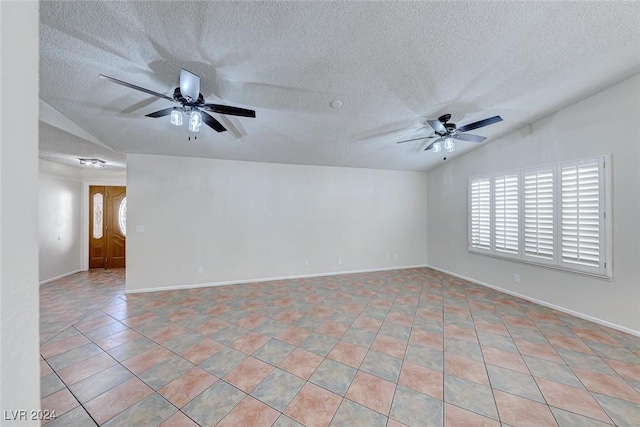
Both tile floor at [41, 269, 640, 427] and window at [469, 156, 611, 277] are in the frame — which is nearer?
tile floor at [41, 269, 640, 427]

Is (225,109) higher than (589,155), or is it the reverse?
(225,109)

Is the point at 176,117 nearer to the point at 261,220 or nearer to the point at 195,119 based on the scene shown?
the point at 195,119

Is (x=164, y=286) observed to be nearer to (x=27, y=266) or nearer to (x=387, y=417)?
(x=387, y=417)

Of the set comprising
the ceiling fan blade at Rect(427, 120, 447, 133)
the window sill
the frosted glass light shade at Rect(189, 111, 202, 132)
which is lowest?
the window sill

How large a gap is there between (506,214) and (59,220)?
9147 mm

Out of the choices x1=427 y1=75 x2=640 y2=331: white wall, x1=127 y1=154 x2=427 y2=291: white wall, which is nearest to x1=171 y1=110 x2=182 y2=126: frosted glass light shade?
x1=127 y1=154 x2=427 y2=291: white wall

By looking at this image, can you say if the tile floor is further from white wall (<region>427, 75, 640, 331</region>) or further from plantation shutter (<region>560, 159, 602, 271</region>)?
plantation shutter (<region>560, 159, 602, 271</region>)

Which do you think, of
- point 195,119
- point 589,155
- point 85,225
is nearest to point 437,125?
point 589,155

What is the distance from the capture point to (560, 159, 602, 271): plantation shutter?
3045 mm

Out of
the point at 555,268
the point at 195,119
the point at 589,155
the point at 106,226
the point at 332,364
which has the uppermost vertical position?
the point at 195,119

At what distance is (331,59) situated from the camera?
7.40 feet

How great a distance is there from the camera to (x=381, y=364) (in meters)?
2.26

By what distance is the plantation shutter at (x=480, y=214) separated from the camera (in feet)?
14.8

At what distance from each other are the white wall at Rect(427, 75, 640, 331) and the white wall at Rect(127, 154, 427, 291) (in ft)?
6.02
